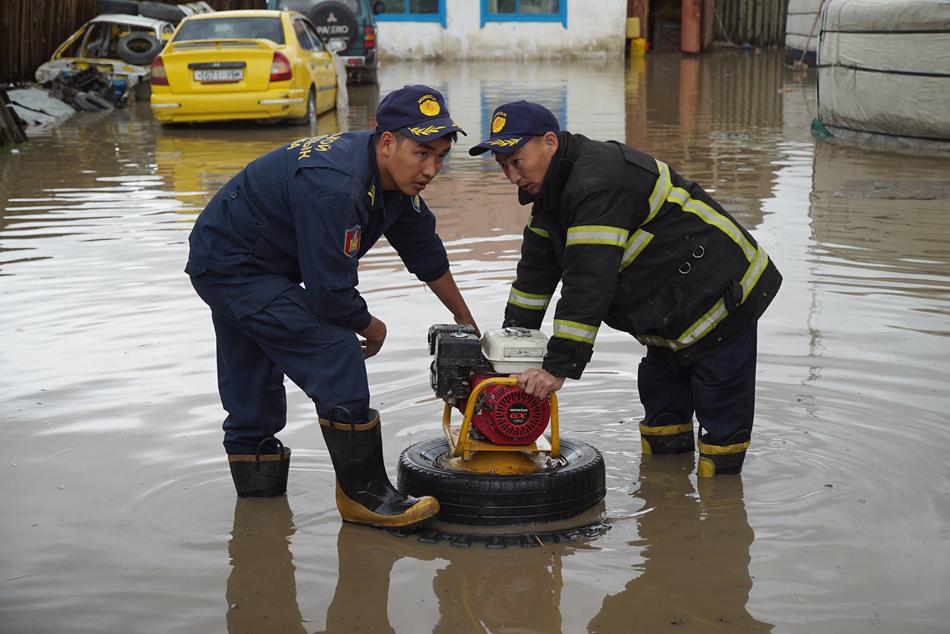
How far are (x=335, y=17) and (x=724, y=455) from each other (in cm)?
1954

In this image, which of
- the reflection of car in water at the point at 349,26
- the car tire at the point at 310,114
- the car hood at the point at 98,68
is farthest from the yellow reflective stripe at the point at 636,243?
the reflection of car in water at the point at 349,26

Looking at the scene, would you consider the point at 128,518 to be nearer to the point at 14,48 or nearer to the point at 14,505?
the point at 14,505

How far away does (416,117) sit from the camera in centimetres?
418

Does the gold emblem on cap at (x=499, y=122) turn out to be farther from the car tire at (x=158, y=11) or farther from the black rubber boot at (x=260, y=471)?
the car tire at (x=158, y=11)

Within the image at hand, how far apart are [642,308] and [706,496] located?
79 centimetres

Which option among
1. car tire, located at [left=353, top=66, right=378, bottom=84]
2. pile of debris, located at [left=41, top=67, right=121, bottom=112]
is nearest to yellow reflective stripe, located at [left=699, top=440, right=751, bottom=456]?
pile of debris, located at [left=41, top=67, right=121, bottom=112]

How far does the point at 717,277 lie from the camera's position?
4.59 m

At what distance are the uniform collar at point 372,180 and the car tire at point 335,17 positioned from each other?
19039 mm

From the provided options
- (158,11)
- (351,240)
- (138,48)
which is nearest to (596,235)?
(351,240)

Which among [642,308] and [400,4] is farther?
[400,4]

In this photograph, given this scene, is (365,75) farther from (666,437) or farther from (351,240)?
(351,240)

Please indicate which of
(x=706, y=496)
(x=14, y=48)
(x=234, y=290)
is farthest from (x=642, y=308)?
(x=14, y=48)

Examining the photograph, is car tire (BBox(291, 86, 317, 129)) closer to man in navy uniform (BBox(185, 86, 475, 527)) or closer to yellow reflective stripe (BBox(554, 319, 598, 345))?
man in navy uniform (BBox(185, 86, 475, 527))

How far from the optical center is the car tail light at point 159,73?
15711 mm
